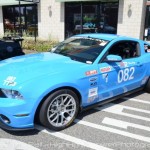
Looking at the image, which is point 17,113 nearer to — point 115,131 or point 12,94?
point 12,94

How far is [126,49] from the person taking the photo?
194 inches

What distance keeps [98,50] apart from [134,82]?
1.15 meters

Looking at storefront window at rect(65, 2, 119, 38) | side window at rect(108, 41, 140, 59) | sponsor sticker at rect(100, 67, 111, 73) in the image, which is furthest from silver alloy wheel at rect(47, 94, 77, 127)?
storefront window at rect(65, 2, 119, 38)

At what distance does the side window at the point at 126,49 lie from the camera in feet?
15.3

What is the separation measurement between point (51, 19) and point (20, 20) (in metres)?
2.93

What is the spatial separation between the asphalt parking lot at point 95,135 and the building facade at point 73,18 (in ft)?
29.8

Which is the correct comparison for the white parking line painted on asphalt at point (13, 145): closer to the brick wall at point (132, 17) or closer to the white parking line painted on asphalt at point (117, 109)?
the white parking line painted on asphalt at point (117, 109)

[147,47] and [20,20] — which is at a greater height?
[20,20]

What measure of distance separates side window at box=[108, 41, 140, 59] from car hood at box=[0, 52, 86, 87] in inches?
37.9

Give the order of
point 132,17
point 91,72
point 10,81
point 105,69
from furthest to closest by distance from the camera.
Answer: point 132,17 → point 105,69 → point 91,72 → point 10,81

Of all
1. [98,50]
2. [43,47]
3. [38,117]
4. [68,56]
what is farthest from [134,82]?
[43,47]

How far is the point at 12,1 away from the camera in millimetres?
16172

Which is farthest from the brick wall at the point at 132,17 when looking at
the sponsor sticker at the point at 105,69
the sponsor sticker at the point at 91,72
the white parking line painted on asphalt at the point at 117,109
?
the sponsor sticker at the point at 91,72

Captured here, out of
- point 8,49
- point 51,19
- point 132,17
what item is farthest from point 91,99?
point 51,19
